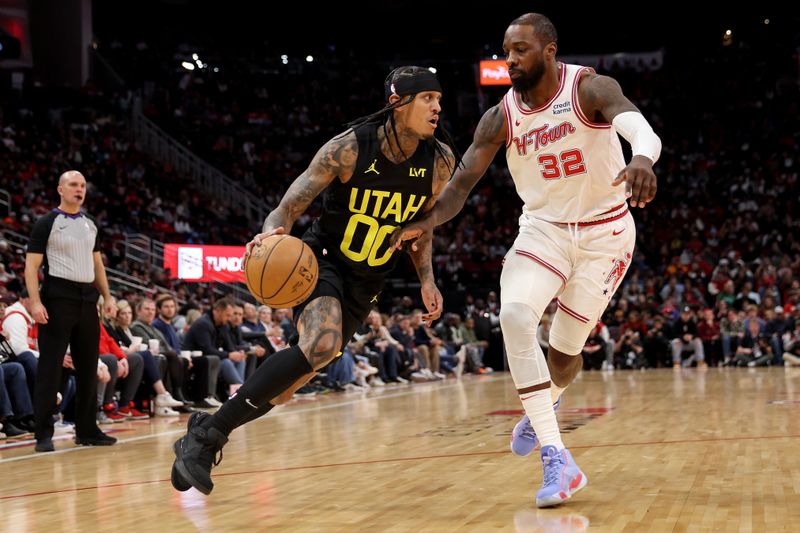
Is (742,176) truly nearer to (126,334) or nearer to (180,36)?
(180,36)

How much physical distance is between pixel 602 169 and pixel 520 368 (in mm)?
1051

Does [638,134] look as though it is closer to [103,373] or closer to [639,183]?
[639,183]

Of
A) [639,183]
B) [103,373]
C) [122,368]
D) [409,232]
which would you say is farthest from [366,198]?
[122,368]

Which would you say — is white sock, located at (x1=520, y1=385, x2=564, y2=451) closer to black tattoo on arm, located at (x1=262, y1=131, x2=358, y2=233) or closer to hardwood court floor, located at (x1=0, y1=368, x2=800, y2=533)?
hardwood court floor, located at (x1=0, y1=368, x2=800, y2=533)

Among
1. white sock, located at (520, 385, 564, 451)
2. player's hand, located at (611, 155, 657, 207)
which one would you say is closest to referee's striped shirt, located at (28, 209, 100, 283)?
white sock, located at (520, 385, 564, 451)

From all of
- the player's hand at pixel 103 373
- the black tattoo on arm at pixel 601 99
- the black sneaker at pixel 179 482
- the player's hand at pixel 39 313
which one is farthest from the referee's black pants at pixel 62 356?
the black tattoo on arm at pixel 601 99

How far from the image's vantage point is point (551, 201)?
4863 millimetres

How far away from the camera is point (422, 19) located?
124ft

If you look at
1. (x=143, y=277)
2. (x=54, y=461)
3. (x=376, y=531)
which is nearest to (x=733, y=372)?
(x=143, y=277)

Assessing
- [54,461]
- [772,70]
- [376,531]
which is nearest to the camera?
[376,531]

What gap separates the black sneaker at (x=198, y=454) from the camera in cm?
436

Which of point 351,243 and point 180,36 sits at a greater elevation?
point 180,36

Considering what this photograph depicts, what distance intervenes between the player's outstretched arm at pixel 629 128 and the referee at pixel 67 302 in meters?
4.19

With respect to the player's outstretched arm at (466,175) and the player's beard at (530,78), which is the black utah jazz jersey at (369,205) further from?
the player's beard at (530,78)
